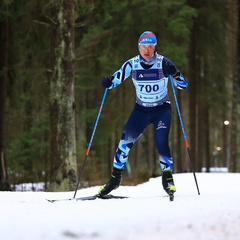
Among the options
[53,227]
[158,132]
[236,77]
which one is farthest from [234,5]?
[53,227]

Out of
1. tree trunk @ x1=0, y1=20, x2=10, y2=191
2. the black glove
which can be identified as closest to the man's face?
the black glove

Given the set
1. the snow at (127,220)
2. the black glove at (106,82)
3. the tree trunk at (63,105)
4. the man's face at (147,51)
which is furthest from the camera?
the tree trunk at (63,105)

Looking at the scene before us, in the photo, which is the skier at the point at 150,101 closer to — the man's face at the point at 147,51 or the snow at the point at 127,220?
the man's face at the point at 147,51

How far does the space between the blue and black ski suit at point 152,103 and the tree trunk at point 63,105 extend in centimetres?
302

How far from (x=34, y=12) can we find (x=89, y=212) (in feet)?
28.3

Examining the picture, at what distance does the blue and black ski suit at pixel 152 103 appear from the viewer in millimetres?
6316

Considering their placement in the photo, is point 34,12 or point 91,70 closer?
point 34,12

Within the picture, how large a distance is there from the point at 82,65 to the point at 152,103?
9.55m

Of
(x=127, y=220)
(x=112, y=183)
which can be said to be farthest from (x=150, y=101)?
(x=127, y=220)

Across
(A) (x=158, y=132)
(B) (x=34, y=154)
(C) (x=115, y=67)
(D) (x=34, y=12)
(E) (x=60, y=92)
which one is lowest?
(B) (x=34, y=154)

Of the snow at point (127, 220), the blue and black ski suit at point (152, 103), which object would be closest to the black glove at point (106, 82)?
the blue and black ski suit at point (152, 103)

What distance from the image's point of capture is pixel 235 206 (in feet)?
16.9

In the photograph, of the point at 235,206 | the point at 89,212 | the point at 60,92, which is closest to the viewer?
the point at 89,212

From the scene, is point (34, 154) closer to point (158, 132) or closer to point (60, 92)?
point (60, 92)
